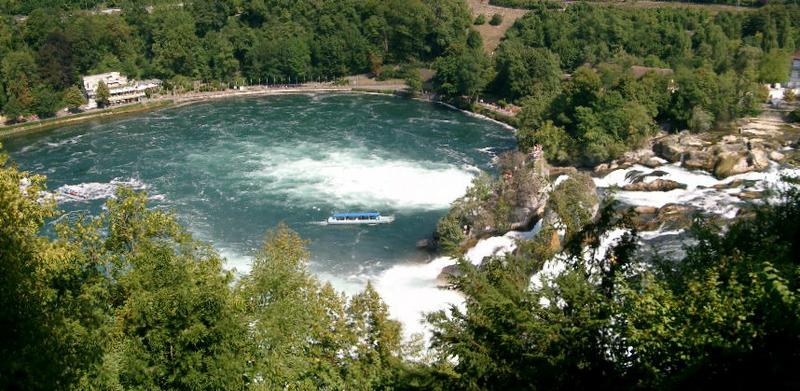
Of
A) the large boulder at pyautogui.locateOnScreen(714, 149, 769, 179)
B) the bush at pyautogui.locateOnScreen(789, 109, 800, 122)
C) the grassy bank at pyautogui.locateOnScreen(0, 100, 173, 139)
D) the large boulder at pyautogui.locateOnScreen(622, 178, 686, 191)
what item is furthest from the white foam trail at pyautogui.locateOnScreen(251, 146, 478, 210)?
the bush at pyautogui.locateOnScreen(789, 109, 800, 122)

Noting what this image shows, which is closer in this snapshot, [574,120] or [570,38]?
[574,120]

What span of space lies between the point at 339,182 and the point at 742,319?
31.0 meters

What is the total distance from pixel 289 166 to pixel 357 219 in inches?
411

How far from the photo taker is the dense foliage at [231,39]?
2462 inches

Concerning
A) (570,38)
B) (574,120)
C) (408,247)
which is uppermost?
(570,38)

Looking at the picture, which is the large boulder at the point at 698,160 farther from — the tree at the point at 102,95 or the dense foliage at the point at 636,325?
the tree at the point at 102,95

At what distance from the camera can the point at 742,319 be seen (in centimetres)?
935

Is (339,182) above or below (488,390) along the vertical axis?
below

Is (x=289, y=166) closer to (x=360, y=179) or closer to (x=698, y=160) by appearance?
(x=360, y=179)

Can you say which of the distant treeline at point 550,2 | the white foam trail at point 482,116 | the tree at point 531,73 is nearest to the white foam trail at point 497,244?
the white foam trail at point 482,116

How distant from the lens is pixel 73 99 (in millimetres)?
56281

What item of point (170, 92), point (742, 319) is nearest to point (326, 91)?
point (170, 92)

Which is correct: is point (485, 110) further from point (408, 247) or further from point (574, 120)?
point (408, 247)

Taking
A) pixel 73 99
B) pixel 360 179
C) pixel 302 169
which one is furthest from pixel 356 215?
pixel 73 99
